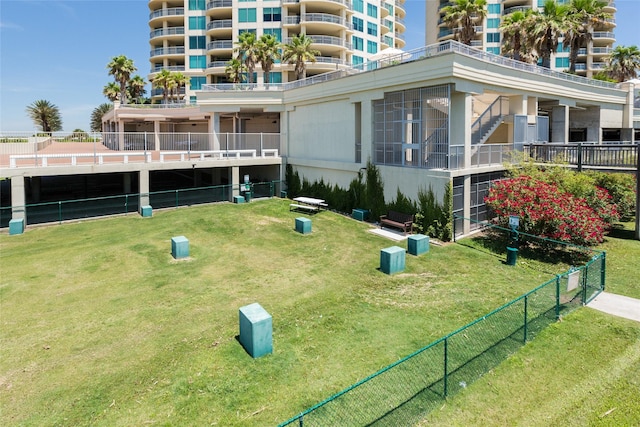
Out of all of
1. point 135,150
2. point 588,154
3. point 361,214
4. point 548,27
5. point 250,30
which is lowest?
point 361,214

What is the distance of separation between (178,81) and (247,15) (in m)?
12.7

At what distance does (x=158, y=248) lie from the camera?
60.2 feet

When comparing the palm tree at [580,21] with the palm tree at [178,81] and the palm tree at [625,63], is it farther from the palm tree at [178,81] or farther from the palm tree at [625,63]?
the palm tree at [178,81]


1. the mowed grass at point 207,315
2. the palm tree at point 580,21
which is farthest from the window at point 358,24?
the mowed grass at point 207,315

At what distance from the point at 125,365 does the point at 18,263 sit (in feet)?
34.9

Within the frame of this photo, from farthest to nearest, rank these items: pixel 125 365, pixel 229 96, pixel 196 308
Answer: pixel 229 96
pixel 196 308
pixel 125 365

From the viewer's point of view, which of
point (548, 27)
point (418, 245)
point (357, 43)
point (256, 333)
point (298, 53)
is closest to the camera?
point (256, 333)

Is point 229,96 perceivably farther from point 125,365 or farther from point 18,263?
point 125,365

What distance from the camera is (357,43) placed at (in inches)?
2248

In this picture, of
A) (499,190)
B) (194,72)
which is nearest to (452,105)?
(499,190)

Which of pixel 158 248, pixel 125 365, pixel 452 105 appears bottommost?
pixel 125 365

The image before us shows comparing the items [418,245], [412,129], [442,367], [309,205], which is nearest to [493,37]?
[412,129]

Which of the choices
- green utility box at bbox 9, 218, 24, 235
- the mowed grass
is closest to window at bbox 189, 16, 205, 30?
green utility box at bbox 9, 218, 24, 235

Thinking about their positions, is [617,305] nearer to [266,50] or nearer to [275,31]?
[266,50]
